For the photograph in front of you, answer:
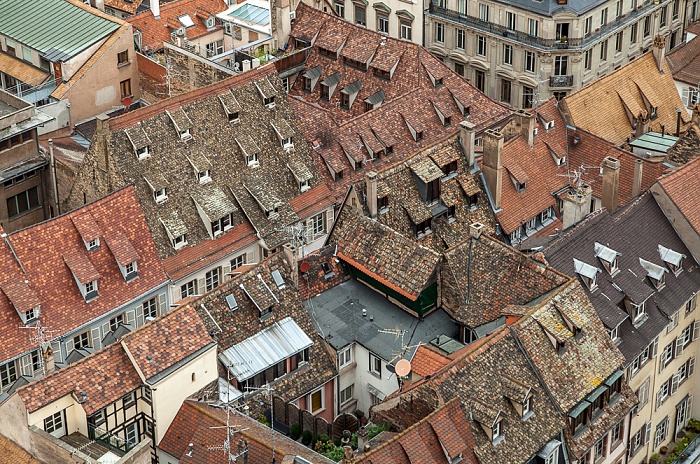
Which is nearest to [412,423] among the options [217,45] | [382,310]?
[382,310]

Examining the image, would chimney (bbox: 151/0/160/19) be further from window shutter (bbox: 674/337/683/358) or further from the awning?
window shutter (bbox: 674/337/683/358)

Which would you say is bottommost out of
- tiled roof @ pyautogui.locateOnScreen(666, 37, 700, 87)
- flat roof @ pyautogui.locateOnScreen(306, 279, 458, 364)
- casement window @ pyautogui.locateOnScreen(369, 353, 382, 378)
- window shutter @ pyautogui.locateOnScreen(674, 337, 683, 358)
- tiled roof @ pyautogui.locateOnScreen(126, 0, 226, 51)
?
window shutter @ pyautogui.locateOnScreen(674, 337, 683, 358)

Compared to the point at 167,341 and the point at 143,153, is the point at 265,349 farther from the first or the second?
the point at 143,153

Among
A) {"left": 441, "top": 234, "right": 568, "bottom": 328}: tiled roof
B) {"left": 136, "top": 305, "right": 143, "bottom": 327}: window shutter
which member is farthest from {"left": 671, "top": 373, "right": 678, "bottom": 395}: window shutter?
{"left": 136, "top": 305, "right": 143, "bottom": 327}: window shutter

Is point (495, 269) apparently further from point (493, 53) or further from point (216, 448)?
point (493, 53)

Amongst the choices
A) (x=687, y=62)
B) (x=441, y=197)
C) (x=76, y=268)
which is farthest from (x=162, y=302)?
(x=687, y=62)

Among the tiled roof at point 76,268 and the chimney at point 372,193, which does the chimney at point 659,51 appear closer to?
the chimney at point 372,193
